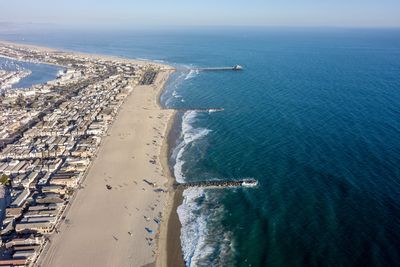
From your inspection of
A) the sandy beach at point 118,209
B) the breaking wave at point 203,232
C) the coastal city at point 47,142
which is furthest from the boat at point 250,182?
the coastal city at point 47,142

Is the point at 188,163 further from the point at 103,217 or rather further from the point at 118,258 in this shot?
the point at 118,258

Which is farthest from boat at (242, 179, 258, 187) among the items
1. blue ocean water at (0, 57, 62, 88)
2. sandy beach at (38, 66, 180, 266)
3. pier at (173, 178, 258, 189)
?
blue ocean water at (0, 57, 62, 88)

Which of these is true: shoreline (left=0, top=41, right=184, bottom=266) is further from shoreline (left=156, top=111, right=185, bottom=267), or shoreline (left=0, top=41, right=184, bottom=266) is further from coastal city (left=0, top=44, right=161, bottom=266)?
coastal city (left=0, top=44, right=161, bottom=266)

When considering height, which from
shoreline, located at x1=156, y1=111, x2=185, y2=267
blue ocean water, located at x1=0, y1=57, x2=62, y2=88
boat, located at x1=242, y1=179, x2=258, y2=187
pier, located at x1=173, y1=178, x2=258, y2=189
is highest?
blue ocean water, located at x1=0, y1=57, x2=62, y2=88

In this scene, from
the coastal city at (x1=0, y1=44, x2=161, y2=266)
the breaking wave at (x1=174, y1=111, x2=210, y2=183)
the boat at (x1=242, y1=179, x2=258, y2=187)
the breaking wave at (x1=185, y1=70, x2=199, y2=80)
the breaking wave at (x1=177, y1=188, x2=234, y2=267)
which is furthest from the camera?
the breaking wave at (x1=185, y1=70, x2=199, y2=80)

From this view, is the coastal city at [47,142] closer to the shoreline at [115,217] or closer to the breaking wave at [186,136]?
the shoreline at [115,217]

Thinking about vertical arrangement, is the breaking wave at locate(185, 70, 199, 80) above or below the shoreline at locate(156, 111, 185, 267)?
above
